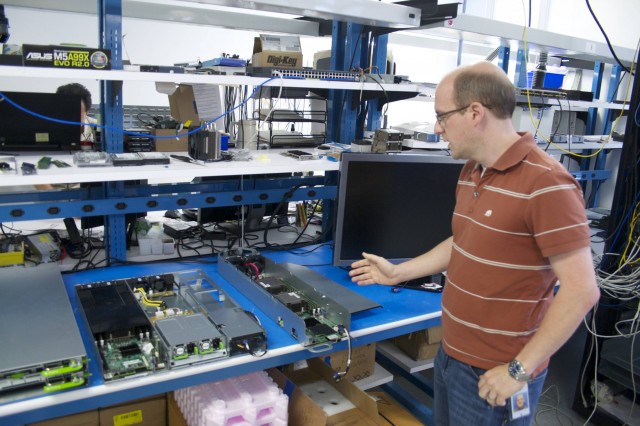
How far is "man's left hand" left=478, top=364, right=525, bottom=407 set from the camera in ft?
3.78

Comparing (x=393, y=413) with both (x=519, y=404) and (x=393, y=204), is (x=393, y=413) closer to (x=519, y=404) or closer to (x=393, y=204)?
(x=393, y=204)

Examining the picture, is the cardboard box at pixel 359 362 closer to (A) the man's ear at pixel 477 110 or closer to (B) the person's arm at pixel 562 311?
(B) the person's arm at pixel 562 311

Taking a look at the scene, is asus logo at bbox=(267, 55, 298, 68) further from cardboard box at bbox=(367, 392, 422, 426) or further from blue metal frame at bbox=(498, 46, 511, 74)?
blue metal frame at bbox=(498, 46, 511, 74)

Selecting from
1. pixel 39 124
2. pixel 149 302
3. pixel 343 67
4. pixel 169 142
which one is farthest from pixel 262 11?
pixel 149 302

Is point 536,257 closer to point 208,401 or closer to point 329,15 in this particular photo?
point 208,401

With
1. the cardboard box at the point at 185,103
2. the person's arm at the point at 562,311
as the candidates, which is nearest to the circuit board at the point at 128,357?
the person's arm at the point at 562,311

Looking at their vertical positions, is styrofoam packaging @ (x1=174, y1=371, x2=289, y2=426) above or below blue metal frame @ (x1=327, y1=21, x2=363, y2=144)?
below

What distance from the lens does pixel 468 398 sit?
4.35 feet

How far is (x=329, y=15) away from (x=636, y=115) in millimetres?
1456

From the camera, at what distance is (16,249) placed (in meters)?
1.93

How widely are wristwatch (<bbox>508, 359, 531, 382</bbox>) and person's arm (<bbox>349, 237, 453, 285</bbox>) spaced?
446mm

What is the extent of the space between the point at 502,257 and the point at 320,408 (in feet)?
2.75

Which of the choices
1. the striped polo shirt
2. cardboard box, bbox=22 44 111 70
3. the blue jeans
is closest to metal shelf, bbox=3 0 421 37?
cardboard box, bbox=22 44 111 70

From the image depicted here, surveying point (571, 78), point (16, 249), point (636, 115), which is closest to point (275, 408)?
point (16, 249)
